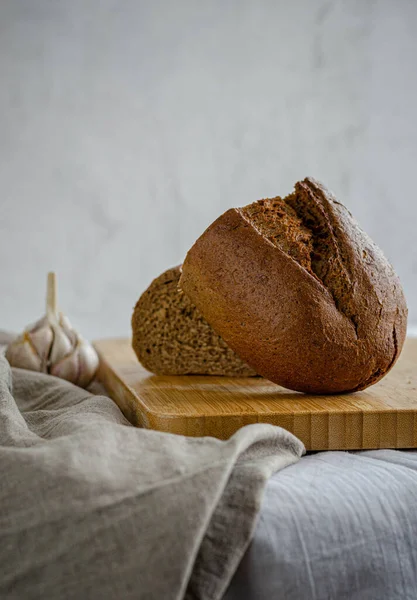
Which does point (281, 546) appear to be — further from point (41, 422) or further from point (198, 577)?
point (41, 422)

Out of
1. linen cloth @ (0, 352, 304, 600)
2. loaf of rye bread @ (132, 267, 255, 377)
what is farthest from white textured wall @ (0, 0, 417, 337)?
linen cloth @ (0, 352, 304, 600)

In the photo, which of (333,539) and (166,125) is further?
(166,125)

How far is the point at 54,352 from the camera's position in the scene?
1904mm

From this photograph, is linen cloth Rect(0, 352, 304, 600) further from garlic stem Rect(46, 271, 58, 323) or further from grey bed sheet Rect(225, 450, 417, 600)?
garlic stem Rect(46, 271, 58, 323)

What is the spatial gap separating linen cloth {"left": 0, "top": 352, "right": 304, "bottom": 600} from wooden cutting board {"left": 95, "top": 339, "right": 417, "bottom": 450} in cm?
20

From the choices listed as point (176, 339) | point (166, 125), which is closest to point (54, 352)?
point (176, 339)

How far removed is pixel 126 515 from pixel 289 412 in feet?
1.56

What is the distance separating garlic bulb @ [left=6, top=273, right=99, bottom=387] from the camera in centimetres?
188

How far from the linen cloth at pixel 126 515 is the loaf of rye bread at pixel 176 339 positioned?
69 centimetres

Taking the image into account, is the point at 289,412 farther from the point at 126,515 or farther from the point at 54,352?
the point at 54,352

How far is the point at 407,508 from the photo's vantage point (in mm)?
1050

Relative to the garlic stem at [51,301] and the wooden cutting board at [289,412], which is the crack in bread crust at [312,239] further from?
the garlic stem at [51,301]

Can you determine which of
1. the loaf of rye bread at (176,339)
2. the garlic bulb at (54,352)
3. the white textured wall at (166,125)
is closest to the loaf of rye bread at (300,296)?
the loaf of rye bread at (176,339)

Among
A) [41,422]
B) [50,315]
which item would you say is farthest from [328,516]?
[50,315]
